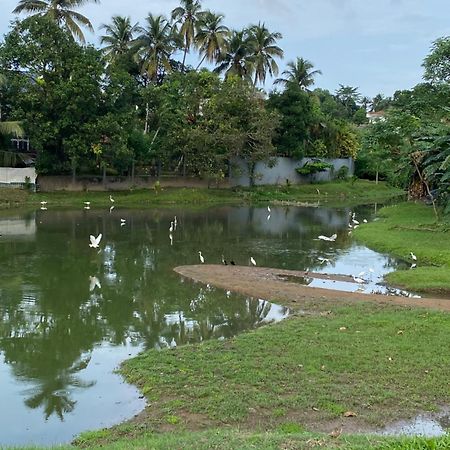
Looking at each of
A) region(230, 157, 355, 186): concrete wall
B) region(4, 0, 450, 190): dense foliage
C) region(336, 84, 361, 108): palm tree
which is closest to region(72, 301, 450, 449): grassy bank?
region(4, 0, 450, 190): dense foliage

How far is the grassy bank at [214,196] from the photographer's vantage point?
38844 millimetres

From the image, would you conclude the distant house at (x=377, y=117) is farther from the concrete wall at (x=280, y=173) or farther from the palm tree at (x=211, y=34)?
the palm tree at (x=211, y=34)

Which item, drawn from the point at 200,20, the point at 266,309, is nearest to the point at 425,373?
the point at 266,309

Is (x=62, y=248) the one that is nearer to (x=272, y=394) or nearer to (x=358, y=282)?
(x=358, y=282)

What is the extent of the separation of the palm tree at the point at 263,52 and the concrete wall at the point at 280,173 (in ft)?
28.2

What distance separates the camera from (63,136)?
1550 inches

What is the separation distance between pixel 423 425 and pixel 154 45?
45.0 metres

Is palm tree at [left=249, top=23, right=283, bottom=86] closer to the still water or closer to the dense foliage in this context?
the dense foliage

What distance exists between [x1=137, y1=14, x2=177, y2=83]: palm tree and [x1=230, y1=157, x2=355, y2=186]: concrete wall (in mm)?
10577

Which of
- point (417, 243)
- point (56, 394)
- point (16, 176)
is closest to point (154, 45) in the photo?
point (16, 176)

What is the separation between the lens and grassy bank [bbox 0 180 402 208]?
3884cm

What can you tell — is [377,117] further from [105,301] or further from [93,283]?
[105,301]

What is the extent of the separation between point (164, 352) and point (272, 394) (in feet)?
8.83

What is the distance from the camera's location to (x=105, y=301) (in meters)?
14.5
